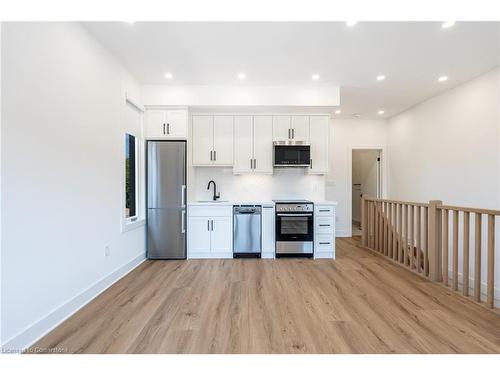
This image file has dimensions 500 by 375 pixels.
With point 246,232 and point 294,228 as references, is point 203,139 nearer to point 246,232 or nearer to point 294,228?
point 246,232

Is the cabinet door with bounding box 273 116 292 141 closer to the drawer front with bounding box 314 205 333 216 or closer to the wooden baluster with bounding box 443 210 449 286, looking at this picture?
the drawer front with bounding box 314 205 333 216

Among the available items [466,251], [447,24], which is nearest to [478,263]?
[466,251]

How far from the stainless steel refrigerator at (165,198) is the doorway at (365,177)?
436cm

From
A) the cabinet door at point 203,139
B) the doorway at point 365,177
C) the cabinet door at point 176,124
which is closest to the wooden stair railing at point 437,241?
the doorway at point 365,177

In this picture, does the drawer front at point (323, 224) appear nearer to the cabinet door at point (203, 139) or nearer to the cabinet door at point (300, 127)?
the cabinet door at point (300, 127)

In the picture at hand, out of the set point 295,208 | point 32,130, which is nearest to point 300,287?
point 295,208

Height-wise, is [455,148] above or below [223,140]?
below

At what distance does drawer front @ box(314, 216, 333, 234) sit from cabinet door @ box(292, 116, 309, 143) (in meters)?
1.40

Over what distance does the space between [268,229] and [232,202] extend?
0.75 m

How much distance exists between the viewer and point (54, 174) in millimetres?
2016

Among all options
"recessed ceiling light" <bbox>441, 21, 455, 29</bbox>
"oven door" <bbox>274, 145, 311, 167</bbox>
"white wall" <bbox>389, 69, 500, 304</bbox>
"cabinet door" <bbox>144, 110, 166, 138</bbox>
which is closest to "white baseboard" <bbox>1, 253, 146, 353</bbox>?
"cabinet door" <bbox>144, 110, 166, 138</bbox>

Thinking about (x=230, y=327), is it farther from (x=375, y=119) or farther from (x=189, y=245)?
(x=375, y=119)
